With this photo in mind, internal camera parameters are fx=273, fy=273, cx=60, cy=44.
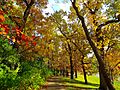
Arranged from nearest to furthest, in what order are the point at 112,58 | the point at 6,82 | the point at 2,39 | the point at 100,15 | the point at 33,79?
1. the point at 6,82
2. the point at 2,39
3. the point at 33,79
4. the point at 100,15
5. the point at 112,58

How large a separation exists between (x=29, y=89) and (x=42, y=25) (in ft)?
74.1

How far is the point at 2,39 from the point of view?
16703 millimetres

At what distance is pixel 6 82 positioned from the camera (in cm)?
1448

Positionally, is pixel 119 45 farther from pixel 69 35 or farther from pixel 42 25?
pixel 69 35

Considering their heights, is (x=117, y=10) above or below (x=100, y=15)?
below

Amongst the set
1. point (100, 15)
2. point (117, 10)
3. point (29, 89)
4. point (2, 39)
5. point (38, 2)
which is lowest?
point (29, 89)

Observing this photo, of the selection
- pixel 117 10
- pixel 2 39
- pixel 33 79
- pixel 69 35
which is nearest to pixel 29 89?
pixel 33 79

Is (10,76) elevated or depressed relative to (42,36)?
depressed

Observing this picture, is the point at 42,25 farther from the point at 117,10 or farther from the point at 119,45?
the point at 117,10

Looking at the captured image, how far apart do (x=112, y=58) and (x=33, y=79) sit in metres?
31.9

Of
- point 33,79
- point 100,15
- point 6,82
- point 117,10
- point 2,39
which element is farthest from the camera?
point 100,15

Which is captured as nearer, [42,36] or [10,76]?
[10,76]

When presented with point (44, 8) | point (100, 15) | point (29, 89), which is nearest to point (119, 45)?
point (100, 15)

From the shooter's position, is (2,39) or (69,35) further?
(69,35)
